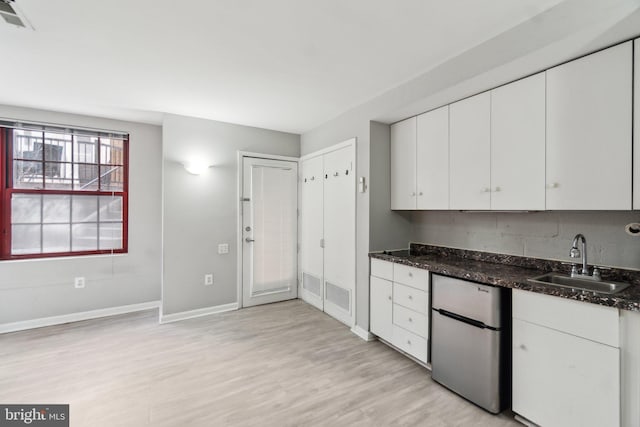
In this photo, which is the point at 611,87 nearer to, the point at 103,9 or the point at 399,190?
the point at 399,190

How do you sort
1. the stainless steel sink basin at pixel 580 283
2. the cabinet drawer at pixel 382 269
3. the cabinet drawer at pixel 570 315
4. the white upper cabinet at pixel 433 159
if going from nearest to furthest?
the cabinet drawer at pixel 570 315
the stainless steel sink basin at pixel 580 283
the white upper cabinet at pixel 433 159
the cabinet drawer at pixel 382 269

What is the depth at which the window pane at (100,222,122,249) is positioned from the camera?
3637mm

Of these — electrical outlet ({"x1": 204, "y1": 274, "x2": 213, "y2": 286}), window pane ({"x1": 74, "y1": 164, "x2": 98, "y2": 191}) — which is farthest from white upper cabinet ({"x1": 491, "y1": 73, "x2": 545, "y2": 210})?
window pane ({"x1": 74, "y1": 164, "x2": 98, "y2": 191})

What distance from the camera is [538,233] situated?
223cm

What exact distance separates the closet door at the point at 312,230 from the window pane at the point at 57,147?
2986mm

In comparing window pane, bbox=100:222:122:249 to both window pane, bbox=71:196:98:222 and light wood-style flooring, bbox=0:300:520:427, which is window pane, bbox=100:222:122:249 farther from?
light wood-style flooring, bbox=0:300:520:427

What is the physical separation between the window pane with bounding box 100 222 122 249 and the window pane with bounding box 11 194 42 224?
64 cm

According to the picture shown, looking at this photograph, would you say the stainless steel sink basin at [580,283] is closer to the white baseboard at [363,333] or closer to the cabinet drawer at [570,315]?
the cabinet drawer at [570,315]

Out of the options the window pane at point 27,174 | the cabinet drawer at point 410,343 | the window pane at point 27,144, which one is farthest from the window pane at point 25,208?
the cabinet drawer at point 410,343

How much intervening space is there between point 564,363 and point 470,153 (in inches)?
61.1

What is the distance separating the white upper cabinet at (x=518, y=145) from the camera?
6.25 feet

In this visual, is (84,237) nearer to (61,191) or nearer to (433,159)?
(61,191)

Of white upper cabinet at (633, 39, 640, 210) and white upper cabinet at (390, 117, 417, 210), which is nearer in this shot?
white upper cabinet at (633, 39, 640, 210)

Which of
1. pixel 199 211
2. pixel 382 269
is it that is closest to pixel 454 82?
pixel 382 269
